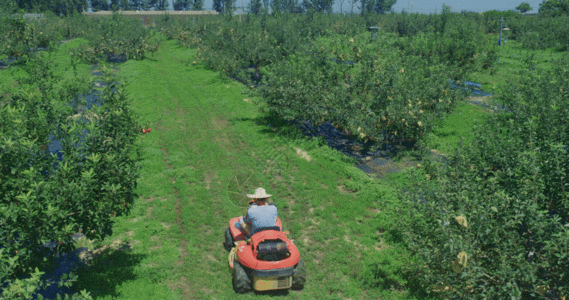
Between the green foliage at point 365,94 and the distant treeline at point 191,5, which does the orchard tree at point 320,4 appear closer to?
the distant treeline at point 191,5

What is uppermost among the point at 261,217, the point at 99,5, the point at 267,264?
the point at 99,5

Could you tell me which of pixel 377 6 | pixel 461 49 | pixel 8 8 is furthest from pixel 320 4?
pixel 461 49

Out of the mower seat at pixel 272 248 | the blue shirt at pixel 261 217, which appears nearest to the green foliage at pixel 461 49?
the blue shirt at pixel 261 217

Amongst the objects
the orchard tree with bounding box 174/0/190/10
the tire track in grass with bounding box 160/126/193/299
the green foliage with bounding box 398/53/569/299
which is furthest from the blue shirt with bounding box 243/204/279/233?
the orchard tree with bounding box 174/0/190/10

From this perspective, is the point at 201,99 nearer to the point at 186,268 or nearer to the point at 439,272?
the point at 186,268

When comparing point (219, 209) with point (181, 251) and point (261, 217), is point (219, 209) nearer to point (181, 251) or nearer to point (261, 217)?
point (181, 251)

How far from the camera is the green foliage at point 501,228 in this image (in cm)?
545

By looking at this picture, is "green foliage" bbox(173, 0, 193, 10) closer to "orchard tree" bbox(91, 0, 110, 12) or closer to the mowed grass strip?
"orchard tree" bbox(91, 0, 110, 12)

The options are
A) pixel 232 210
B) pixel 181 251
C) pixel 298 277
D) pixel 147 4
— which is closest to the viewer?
pixel 298 277

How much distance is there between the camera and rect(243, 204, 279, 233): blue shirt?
308 inches

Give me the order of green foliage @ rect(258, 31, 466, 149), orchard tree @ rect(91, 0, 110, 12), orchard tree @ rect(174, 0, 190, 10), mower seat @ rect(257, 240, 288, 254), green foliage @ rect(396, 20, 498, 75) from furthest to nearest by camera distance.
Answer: orchard tree @ rect(174, 0, 190, 10), orchard tree @ rect(91, 0, 110, 12), green foliage @ rect(396, 20, 498, 75), green foliage @ rect(258, 31, 466, 149), mower seat @ rect(257, 240, 288, 254)

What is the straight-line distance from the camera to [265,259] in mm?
7246

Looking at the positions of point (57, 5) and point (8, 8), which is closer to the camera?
point (8, 8)

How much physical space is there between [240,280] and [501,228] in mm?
4389
